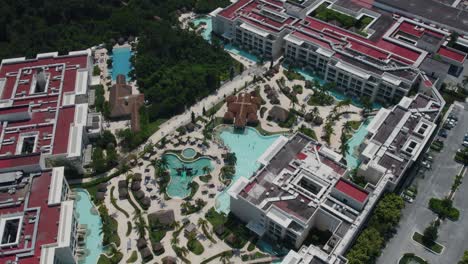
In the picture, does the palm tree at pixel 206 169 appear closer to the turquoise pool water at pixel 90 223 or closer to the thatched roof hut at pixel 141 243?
the thatched roof hut at pixel 141 243

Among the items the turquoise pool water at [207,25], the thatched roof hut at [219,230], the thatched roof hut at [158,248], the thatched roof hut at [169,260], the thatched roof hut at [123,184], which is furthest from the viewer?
the turquoise pool water at [207,25]

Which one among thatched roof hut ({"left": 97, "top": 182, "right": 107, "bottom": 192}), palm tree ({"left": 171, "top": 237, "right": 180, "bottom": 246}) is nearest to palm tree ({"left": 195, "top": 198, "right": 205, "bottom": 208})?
palm tree ({"left": 171, "top": 237, "right": 180, "bottom": 246})

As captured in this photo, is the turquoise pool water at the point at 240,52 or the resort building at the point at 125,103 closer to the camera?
the resort building at the point at 125,103

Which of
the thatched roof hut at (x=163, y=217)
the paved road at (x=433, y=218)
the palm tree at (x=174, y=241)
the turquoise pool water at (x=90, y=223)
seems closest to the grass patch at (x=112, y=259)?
the turquoise pool water at (x=90, y=223)

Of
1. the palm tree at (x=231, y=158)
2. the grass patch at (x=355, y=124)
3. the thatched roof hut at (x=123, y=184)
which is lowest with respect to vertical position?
the thatched roof hut at (x=123, y=184)

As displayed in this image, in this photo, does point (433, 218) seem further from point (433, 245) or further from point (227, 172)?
point (227, 172)

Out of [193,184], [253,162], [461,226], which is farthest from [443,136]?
[193,184]

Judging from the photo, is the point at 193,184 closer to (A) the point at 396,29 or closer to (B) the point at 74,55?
(B) the point at 74,55

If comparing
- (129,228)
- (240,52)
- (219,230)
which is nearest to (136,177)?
(129,228)
